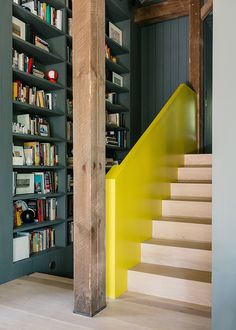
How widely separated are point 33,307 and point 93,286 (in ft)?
1.48

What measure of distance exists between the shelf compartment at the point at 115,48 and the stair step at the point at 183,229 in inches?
101

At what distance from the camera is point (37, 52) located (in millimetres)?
3248

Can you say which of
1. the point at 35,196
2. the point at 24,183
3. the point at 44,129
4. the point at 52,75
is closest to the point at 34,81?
the point at 52,75

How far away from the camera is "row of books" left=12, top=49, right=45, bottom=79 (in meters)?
3.00

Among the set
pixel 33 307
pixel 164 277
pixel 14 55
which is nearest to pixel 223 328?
pixel 164 277

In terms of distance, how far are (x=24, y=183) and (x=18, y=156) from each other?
0.96ft

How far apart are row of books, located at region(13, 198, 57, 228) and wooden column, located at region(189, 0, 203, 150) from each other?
2.41 meters

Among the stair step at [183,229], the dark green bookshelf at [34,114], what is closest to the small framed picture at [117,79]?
the dark green bookshelf at [34,114]

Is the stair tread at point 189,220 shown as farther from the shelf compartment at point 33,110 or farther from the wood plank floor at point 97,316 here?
the shelf compartment at point 33,110

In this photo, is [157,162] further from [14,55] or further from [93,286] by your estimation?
[14,55]

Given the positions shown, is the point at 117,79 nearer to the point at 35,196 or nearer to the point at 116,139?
the point at 116,139

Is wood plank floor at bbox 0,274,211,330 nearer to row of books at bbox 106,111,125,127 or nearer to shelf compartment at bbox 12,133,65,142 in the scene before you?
shelf compartment at bbox 12,133,65,142

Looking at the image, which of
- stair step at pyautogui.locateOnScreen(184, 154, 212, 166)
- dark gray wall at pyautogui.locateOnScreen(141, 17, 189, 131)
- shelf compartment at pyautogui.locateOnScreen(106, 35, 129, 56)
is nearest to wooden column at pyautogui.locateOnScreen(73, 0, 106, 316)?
stair step at pyautogui.locateOnScreen(184, 154, 212, 166)

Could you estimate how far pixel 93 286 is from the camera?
6.70 feet
